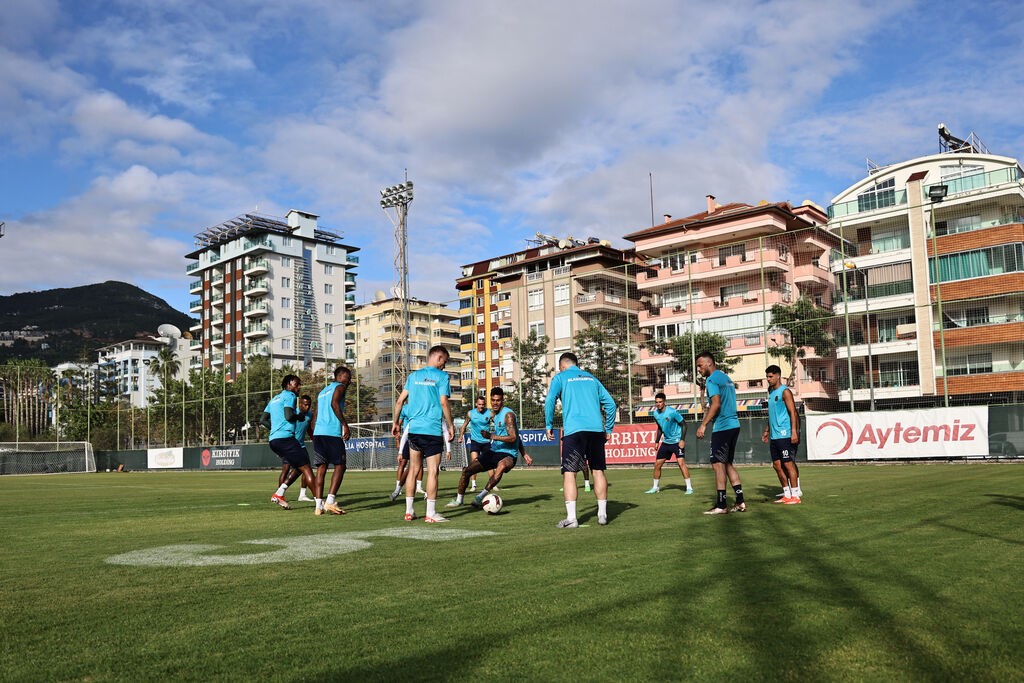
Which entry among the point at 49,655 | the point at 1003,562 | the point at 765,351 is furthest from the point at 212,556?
the point at 765,351

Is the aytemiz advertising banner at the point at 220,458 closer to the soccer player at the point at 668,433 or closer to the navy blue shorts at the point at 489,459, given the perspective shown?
the soccer player at the point at 668,433

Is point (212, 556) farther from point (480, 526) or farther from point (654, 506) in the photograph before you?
point (654, 506)

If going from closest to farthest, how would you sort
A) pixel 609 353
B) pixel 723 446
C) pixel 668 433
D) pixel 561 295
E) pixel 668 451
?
pixel 723 446, pixel 668 451, pixel 668 433, pixel 609 353, pixel 561 295

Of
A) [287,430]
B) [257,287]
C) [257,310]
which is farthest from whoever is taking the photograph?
[257,287]

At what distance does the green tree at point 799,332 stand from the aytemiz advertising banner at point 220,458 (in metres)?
29.5

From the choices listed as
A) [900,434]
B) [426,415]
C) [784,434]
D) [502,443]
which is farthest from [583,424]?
[900,434]

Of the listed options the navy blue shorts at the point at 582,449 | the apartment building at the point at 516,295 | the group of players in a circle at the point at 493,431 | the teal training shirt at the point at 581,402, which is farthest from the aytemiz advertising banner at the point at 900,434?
the apartment building at the point at 516,295

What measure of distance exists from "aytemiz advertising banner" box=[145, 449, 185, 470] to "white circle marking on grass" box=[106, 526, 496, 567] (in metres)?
43.1

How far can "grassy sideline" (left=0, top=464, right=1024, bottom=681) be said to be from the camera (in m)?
3.43

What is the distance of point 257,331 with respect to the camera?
104 m

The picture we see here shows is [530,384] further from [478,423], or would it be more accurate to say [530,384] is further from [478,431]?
[478,431]

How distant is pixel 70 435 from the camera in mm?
68062

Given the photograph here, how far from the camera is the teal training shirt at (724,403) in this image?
1093 cm

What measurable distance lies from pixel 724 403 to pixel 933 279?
141 ft
